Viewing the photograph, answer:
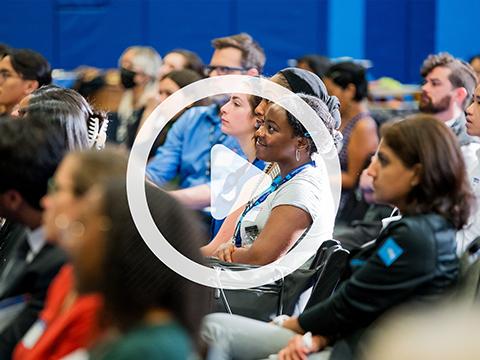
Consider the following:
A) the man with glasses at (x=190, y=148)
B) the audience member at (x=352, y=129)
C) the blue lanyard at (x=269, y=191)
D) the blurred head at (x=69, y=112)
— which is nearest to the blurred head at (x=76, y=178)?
the blurred head at (x=69, y=112)

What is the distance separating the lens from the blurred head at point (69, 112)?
2.78 meters

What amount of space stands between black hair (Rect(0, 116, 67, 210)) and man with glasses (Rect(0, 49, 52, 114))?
8.92ft

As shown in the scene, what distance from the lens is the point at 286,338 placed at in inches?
104

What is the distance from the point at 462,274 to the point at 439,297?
0.34ft

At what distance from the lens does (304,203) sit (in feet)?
10.0

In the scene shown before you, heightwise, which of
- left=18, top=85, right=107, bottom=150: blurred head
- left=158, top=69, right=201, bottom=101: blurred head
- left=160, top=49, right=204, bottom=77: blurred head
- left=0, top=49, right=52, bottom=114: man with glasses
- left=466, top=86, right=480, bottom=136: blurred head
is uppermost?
left=18, top=85, right=107, bottom=150: blurred head

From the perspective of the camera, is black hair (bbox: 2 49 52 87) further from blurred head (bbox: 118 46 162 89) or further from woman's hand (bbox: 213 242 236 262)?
blurred head (bbox: 118 46 162 89)

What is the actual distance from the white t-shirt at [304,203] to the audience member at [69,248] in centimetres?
123

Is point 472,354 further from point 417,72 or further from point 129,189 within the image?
point 417,72

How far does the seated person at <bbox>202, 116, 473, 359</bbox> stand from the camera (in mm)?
2412

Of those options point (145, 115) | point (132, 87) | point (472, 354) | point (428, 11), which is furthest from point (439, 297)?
point (428, 11)

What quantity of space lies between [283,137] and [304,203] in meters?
0.30
